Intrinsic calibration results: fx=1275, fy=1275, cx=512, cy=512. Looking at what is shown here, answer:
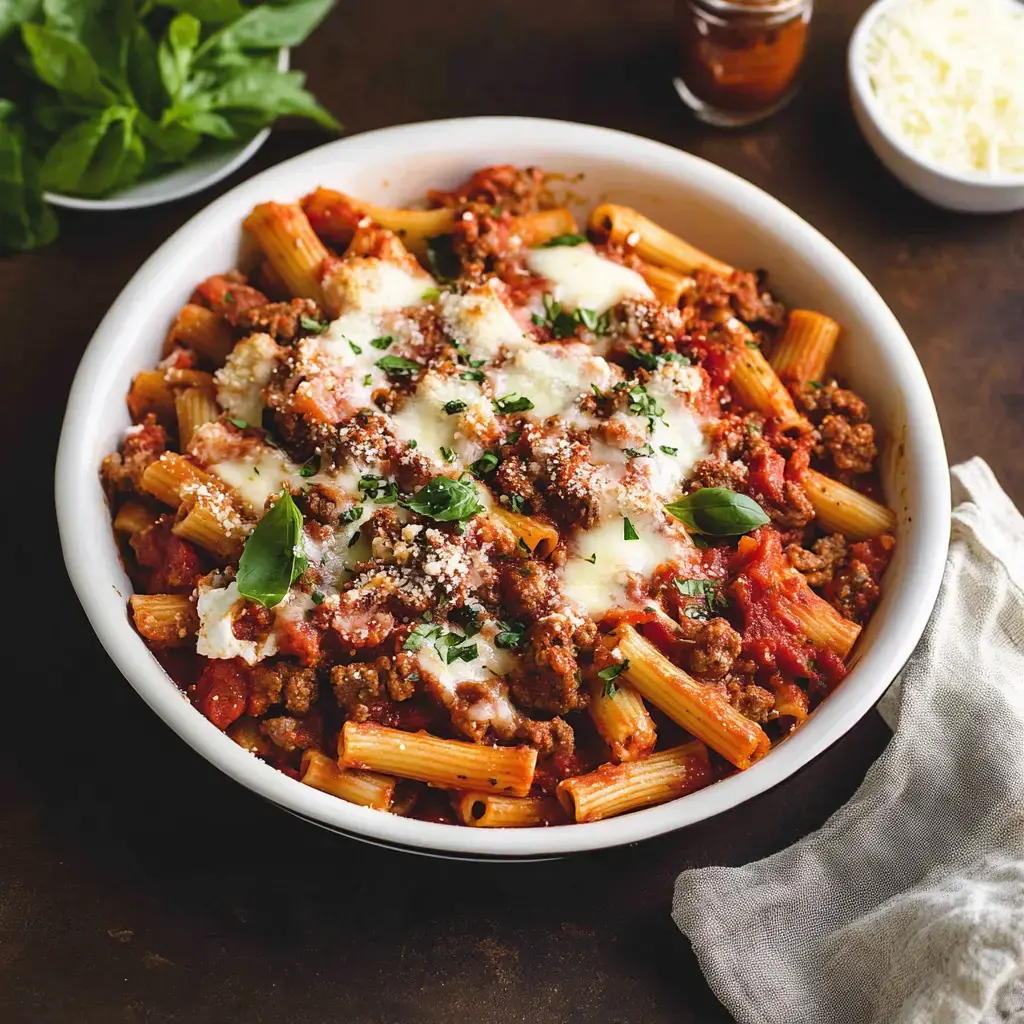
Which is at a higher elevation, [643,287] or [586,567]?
[643,287]

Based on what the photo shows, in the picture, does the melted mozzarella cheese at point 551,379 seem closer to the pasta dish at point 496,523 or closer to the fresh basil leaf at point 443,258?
the pasta dish at point 496,523

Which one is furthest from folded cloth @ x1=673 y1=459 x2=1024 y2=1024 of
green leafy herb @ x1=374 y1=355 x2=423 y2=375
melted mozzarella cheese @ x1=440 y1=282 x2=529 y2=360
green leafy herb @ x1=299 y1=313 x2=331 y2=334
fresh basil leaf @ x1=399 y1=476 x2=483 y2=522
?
green leafy herb @ x1=299 y1=313 x2=331 y2=334

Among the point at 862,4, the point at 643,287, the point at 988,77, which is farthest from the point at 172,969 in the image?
the point at 862,4

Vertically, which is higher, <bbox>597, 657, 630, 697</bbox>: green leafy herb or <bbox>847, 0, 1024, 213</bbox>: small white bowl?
<bbox>847, 0, 1024, 213</bbox>: small white bowl

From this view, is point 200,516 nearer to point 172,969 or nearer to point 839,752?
point 172,969

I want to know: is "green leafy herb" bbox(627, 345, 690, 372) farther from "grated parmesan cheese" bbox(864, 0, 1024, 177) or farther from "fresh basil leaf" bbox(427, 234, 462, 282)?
"grated parmesan cheese" bbox(864, 0, 1024, 177)

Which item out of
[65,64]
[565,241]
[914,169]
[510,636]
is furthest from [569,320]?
[65,64]

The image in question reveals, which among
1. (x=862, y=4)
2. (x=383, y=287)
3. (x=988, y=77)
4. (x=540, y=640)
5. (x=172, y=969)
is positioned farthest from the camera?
(x=862, y=4)
